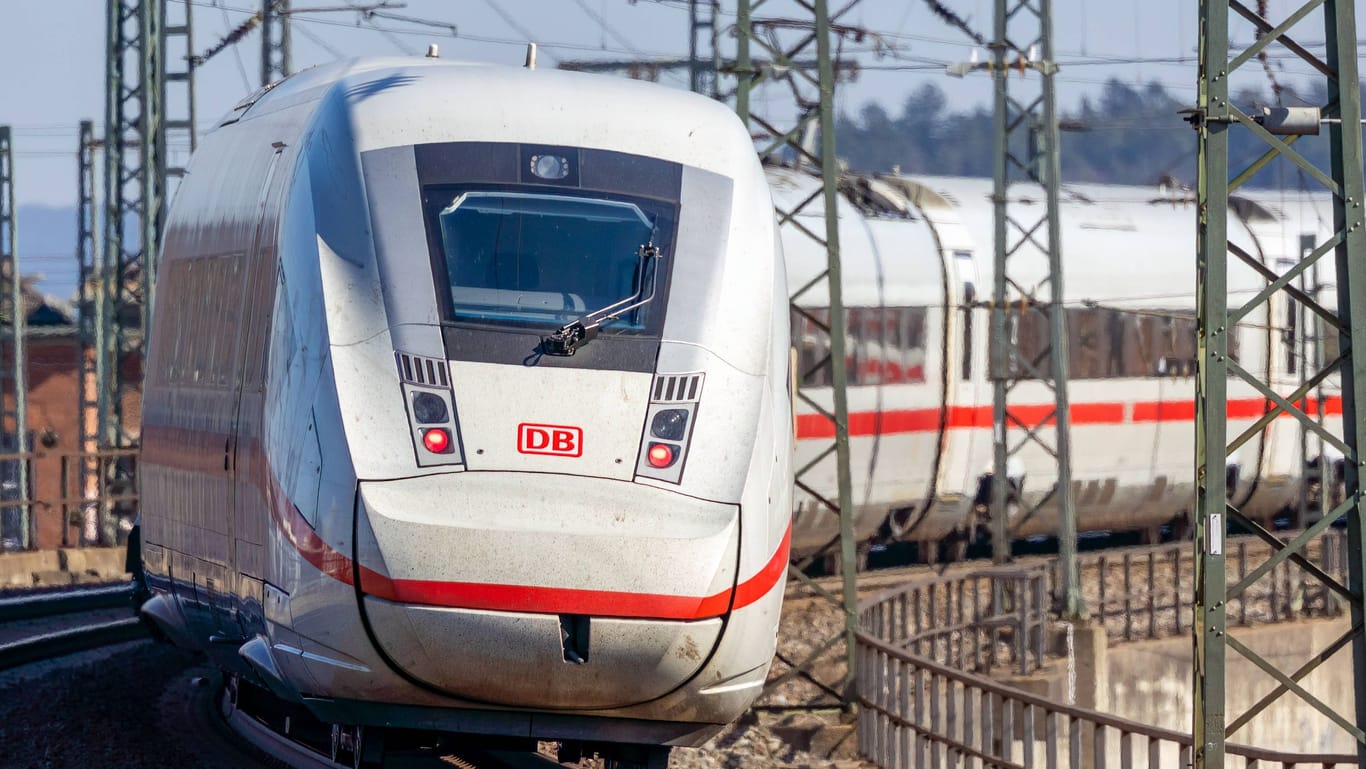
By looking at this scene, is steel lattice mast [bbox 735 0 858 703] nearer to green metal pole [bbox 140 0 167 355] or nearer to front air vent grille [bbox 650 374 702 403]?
front air vent grille [bbox 650 374 702 403]

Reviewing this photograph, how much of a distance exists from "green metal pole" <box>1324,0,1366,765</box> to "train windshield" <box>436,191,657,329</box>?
125 inches

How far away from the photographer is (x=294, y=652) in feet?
25.1

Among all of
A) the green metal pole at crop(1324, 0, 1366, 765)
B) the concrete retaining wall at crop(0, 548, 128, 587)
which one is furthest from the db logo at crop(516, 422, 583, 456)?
the concrete retaining wall at crop(0, 548, 128, 587)

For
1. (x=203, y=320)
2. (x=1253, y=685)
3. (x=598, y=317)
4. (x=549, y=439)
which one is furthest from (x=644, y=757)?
(x=1253, y=685)

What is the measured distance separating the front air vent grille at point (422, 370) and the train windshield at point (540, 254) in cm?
25

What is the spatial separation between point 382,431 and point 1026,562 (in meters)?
16.9

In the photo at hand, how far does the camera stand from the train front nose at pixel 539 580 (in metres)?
7.12

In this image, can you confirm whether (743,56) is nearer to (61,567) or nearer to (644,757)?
(644,757)

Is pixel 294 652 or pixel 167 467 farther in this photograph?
pixel 167 467

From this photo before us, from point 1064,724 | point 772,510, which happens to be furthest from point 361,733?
point 1064,724

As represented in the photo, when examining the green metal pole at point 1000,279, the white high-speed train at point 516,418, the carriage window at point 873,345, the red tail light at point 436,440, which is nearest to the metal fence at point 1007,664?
the green metal pole at point 1000,279

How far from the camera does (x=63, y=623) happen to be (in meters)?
16.8

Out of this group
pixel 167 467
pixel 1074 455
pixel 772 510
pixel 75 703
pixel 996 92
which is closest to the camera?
pixel 772 510

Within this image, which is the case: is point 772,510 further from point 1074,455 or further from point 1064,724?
point 1074,455
